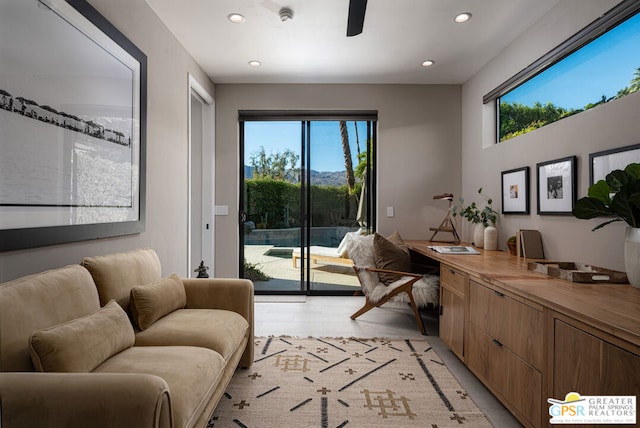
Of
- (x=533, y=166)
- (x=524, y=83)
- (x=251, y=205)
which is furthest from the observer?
(x=251, y=205)

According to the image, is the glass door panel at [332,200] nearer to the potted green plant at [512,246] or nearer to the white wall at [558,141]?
the white wall at [558,141]

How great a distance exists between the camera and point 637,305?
4.55 feet

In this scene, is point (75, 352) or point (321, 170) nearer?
point (75, 352)

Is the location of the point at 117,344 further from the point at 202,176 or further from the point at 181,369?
the point at 202,176

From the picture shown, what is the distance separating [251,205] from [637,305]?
12.8 feet

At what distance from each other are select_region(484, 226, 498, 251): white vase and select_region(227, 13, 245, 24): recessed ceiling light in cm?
296

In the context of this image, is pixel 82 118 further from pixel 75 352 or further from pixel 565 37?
pixel 565 37

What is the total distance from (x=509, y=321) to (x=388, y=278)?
5.26 feet

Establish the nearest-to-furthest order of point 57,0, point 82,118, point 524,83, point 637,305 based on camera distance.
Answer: point 637,305
point 57,0
point 82,118
point 524,83

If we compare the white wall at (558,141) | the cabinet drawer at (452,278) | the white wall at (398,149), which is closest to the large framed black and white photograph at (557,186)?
the white wall at (558,141)

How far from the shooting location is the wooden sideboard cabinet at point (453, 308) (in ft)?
8.23

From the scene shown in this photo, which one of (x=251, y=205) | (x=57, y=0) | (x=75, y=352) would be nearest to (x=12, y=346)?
(x=75, y=352)

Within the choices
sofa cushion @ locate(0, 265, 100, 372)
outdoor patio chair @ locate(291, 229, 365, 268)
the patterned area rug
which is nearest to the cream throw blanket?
the patterned area rug

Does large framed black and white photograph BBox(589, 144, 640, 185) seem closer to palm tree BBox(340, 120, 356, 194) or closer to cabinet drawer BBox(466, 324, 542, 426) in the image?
cabinet drawer BBox(466, 324, 542, 426)
